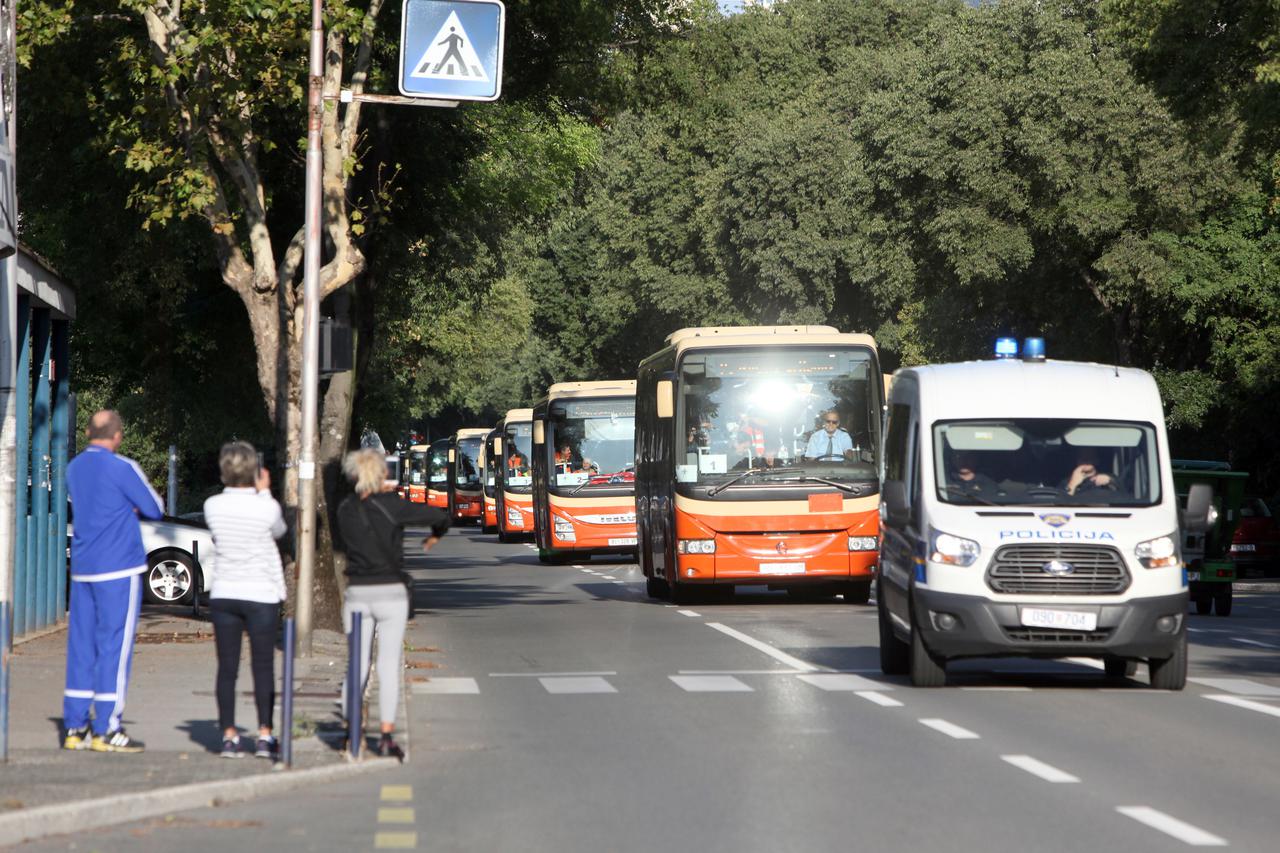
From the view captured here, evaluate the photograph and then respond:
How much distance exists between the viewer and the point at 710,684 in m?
16.5

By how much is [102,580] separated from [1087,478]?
777 centimetres

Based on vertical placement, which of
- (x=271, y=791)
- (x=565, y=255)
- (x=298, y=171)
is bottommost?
(x=271, y=791)

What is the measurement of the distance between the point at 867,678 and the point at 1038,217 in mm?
36542

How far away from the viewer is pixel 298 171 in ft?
81.5

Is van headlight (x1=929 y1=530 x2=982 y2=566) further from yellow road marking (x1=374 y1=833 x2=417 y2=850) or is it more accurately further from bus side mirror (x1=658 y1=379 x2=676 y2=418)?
bus side mirror (x1=658 y1=379 x2=676 y2=418)

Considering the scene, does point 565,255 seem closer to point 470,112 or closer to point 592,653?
point 470,112

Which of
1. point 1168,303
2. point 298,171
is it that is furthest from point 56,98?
point 1168,303

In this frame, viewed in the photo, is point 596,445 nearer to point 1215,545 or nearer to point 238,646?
point 1215,545

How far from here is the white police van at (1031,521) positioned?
50.8 ft

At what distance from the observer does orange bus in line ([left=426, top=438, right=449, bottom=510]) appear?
280 ft

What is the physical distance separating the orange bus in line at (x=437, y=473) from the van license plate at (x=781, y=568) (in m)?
58.1

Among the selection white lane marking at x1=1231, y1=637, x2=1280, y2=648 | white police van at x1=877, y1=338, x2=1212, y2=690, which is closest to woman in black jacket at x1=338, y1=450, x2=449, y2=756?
white police van at x1=877, y1=338, x2=1212, y2=690

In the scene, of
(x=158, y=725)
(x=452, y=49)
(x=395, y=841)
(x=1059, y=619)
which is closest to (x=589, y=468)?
(x=452, y=49)

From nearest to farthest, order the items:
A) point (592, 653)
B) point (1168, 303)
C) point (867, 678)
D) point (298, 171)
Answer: point (867, 678)
point (592, 653)
point (298, 171)
point (1168, 303)
